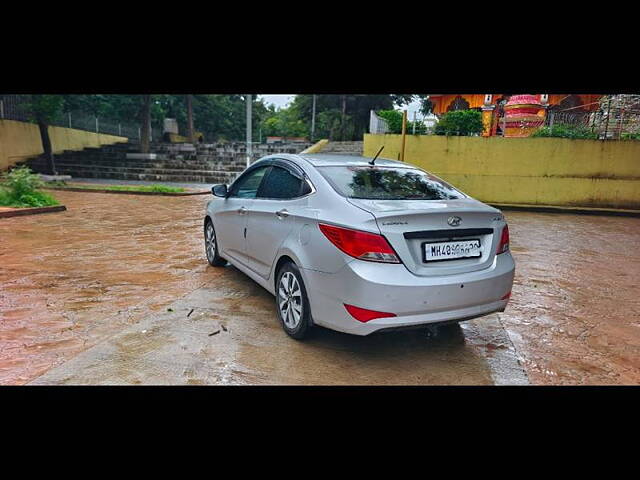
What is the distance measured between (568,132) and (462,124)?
321cm

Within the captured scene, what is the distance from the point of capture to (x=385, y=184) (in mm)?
3691

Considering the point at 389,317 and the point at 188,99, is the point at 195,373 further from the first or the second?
the point at 188,99

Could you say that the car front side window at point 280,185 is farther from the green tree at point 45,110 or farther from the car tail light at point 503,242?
the green tree at point 45,110

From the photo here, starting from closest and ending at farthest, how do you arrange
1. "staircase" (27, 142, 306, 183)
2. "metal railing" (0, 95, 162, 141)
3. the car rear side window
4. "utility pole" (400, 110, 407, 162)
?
1. the car rear side window
2. "utility pole" (400, 110, 407, 162)
3. "staircase" (27, 142, 306, 183)
4. "metal railing" (0, 95, 162, 141)

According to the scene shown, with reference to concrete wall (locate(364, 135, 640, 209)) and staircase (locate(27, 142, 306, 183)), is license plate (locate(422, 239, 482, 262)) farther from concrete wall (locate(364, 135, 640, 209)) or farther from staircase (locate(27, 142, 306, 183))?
staircase (locate(27, 142, 306, 183))

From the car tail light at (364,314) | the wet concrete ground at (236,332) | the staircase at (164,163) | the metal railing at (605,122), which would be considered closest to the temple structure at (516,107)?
the metal railing at (605,122)

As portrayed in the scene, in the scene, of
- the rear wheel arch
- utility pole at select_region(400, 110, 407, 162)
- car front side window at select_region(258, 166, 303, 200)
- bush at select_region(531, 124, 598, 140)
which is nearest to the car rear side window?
car front side window at select_region(258, 166, 303, 200)

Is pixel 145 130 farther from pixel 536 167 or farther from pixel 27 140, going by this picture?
pixel 536 167

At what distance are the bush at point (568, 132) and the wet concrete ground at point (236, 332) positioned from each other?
848 centimetres

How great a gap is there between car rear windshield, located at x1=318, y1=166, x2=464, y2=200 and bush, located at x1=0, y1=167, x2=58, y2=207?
9.14 m

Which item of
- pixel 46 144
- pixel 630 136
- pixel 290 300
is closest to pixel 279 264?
pixel 290 300

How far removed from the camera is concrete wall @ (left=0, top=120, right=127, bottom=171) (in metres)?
19.5
